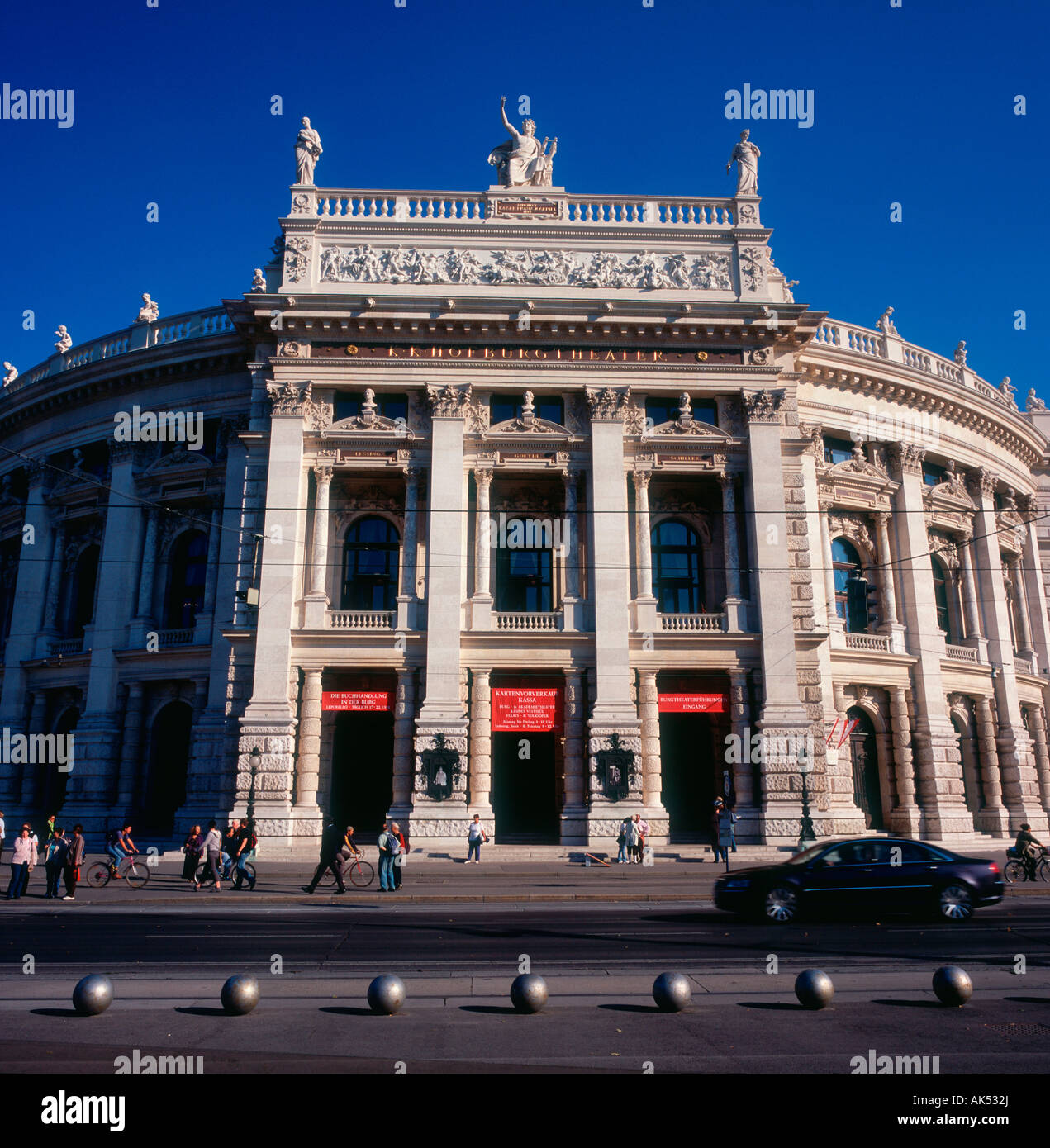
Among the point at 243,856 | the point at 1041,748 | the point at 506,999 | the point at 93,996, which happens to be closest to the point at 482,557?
the point at 243,856

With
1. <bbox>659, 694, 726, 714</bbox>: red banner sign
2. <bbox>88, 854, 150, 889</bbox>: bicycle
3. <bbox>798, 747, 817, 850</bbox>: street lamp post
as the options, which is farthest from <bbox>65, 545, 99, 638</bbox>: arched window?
<bbox>798, 747, 817, 850</bbox>: street lamp post

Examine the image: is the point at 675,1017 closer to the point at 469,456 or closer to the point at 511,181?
the point at 469,456

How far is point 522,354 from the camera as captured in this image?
31781 mm

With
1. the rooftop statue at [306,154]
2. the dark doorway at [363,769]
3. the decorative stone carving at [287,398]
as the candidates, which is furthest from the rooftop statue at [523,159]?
the dark doorway at [363,769]

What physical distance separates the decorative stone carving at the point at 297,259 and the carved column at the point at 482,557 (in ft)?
31.4

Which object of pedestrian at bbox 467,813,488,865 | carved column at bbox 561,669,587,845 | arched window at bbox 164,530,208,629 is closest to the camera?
pedestrian at bbox 467,813,488,865

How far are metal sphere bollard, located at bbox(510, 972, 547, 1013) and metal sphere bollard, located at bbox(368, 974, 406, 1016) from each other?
1.07 metres

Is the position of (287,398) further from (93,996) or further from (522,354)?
(93,996)

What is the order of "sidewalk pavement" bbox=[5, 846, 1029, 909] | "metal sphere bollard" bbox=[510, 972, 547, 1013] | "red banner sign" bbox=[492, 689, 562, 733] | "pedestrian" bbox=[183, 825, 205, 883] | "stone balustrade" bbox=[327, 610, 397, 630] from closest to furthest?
"metal sphere bollard" bbox=[510, 972, 547, 1013], "sidewalk pavement" bbox=[5, 846, 1029, 909], "pedestrian" bbox=[183, 825, 205, 883], "red banner sign" bbox=[492, 689, 562, 733], "stone balustrade" bbox=[327, 610, 397, 630]

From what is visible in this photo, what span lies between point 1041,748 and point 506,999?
39.0m

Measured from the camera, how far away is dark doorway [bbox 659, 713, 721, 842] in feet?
102

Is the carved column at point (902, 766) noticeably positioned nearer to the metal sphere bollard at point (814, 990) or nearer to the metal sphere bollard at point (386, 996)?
the metal sphere bollard at point (814, 990)

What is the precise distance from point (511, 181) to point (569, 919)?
27.4m

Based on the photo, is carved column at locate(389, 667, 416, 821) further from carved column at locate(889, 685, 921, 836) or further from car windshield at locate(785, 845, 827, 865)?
carved column at locate(889, 685, 921, 836)
